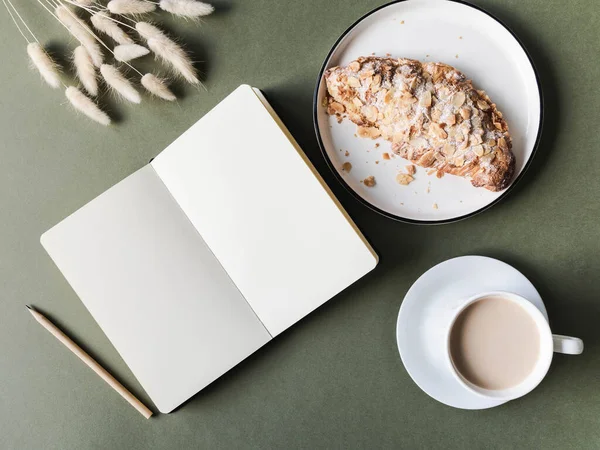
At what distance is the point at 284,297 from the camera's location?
3.42 ft

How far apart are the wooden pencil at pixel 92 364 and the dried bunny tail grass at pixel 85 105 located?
521mm

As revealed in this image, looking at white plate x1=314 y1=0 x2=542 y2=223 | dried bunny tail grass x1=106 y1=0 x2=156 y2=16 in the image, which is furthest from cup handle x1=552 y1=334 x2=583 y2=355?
dried bunny tail grass x1=106 y1=0 x2=156 y2=16

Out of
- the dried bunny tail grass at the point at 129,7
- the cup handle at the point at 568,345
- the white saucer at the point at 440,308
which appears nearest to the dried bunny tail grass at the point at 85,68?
the dried bunny tail grass at the point at 129,7

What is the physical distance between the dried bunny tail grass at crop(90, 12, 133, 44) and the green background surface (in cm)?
11

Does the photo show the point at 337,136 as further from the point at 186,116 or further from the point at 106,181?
the point at 106,181

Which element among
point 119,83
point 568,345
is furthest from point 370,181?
point 119,83

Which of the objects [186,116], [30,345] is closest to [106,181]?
[186,116]

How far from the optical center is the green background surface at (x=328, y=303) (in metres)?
1.06

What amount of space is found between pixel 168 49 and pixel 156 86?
9 centimetres

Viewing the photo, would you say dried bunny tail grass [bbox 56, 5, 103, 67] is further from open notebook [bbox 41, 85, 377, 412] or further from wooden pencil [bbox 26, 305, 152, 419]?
wooden pencil [bbox 26, 305, 152, 419]

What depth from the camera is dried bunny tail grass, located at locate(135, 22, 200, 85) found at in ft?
3.68

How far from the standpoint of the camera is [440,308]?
1.02 m

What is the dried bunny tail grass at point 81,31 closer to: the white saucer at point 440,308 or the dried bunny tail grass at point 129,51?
the dried bunny tail grass at point 129,51

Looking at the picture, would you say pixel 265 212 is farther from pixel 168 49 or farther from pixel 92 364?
pixel 92 364
